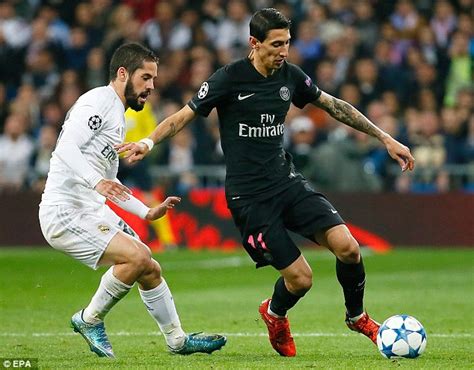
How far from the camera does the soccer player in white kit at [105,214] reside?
912 centimetres

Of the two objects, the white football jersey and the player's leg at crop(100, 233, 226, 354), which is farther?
the player's leg at crop(100, 233, 226, 354)

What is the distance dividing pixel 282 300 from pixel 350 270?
594 mm

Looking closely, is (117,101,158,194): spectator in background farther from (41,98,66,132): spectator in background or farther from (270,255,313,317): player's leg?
(270,255,313,317): player's leg

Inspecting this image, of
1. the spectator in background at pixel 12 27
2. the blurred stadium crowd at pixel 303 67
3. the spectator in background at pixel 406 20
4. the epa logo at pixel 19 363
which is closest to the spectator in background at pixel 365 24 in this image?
the blurred stadium crowd at pixel 303 67

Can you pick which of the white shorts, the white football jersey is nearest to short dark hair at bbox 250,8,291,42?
the white football jersey

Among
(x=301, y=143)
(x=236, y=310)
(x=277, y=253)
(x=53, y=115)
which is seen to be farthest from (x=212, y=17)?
(x=277, y=253)

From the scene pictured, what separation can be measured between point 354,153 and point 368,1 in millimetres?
4237

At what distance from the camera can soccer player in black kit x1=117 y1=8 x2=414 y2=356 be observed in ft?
30.9

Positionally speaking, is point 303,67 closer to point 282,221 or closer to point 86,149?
point 282,221

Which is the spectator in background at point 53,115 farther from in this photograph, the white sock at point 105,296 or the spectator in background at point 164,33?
the white sock at point 105,296

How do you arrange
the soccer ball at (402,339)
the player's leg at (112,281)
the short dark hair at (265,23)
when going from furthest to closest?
1. the short dark hair at (265,23)
2. the player's leg at (112,281)
3. the soccer ball at (402,339)

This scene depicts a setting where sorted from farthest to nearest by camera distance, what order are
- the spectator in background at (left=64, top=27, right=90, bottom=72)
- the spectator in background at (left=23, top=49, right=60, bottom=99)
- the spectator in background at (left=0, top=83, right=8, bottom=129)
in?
1. the spectator in background at (left=64, top=27, right=90, bottom=72)
2. the spectator in background at (left=23, top=49, right=60, bottom=99)
3. the spectator in background at (left=0, top=83, right=8, bottom=129)

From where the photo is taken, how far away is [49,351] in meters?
9.70

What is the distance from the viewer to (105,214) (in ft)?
31.0
